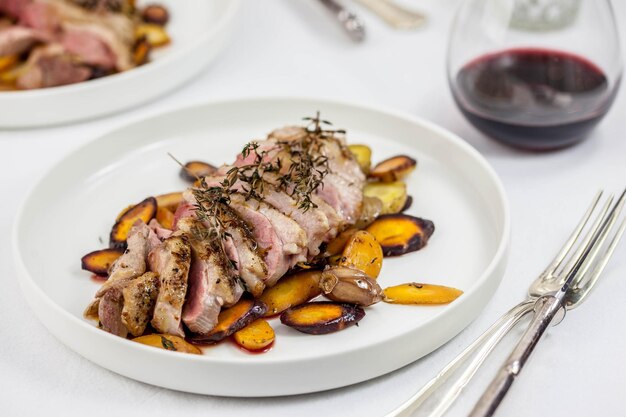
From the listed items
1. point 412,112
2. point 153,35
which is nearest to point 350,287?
point 412,112

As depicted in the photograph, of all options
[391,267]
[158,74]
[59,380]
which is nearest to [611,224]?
[391,267]

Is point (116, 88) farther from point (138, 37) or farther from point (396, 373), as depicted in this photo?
point (396, 373)

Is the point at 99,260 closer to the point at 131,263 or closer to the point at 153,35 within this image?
the point at 131,263

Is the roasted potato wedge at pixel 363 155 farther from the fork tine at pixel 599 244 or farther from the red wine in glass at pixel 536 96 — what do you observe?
the fork tine at pixel 599 244

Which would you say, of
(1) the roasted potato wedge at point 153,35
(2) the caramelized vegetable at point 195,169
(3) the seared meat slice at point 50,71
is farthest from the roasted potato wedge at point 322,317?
(1) the roasted potato wedge at point 153,35

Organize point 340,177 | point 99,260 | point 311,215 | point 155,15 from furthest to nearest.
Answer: point 155,15, point 340,177, point 99,260, point 311,215

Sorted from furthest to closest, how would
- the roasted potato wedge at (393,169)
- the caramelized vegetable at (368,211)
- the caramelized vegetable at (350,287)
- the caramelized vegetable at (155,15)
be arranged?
the caramelized vegetable at (155,15), the roasted potato wedge at (393,169), the caramelized vegetable at (368,211), the caramelized vegetable at (350,287)

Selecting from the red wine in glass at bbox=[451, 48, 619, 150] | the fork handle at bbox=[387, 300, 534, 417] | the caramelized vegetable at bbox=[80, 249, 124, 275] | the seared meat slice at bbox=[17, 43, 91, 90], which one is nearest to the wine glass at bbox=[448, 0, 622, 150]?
the red wine in glass at bbox=[451, 48, 619, 150]
